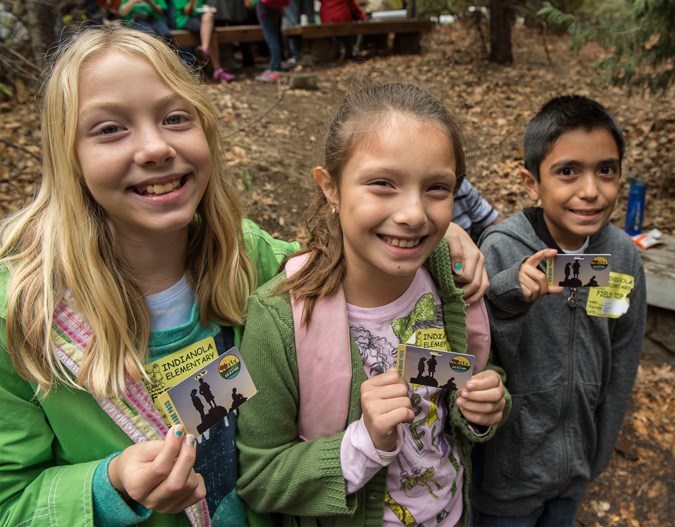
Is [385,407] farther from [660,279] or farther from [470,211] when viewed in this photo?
[660,279]

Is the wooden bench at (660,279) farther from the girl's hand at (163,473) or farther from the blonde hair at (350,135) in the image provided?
the girl's hand at (163,473)

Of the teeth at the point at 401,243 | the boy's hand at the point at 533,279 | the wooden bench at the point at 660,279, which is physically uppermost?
the teeth at the point at 401,243

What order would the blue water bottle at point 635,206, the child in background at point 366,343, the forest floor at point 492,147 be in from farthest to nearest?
the blue water bottle at point 635,206 < the forest floor at point 492,147 < the child in background at point 366,343

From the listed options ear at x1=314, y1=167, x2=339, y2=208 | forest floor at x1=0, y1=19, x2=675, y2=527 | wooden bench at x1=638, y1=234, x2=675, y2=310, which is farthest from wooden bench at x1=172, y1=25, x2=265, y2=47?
ear at x1=314, y1=167, x2=339, y2=208

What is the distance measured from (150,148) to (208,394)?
657 mm

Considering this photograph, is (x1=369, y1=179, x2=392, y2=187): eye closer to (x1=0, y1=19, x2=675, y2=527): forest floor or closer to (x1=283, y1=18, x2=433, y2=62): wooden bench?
(x1=0, y1=19, x2=675, y2=527): forest floor

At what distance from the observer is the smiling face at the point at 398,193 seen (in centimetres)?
137

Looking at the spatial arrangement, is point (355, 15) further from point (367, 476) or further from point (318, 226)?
point (367, 476)

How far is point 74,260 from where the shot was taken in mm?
1383

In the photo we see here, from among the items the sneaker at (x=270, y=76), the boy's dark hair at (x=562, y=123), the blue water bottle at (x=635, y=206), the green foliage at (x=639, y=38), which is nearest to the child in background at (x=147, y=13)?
the sneaker at (x=270, y=76)

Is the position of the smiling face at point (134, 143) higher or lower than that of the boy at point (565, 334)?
higher

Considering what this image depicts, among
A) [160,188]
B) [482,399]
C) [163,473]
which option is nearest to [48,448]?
[163,473]

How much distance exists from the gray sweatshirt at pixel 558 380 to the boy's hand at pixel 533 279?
18 cm

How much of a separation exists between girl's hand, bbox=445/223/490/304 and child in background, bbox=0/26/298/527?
85 cm
